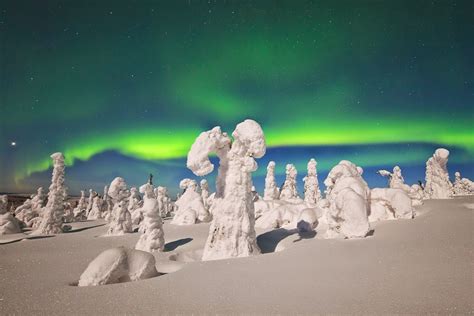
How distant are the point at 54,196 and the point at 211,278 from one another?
885 inches

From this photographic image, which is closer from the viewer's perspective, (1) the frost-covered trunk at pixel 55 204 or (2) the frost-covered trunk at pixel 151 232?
(2) the frost-covered trunk at pixel 151 232

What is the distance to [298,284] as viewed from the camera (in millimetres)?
5301

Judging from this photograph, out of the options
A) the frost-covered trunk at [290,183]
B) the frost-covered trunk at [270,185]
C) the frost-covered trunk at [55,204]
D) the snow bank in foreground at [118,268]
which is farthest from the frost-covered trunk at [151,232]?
the frost-covered trunk at [290,183]

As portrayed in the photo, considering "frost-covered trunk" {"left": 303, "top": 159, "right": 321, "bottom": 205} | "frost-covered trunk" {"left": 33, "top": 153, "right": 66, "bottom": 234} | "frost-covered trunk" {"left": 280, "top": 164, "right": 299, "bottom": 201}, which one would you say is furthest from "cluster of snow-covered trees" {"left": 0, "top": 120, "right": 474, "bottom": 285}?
"frost-covered trunk" {"left": 303, "top": 159, "right": 321, "bottom": 205}

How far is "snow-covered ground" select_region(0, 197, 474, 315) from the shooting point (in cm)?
424

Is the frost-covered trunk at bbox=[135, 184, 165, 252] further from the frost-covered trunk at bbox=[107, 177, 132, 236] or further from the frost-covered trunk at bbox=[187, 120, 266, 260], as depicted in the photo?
the frost-covered trunk at bbox=[107, 177, 132, 236]

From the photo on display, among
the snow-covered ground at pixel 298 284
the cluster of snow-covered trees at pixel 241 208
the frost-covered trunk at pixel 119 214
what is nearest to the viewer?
the snow-covered ground at pixel 298 284

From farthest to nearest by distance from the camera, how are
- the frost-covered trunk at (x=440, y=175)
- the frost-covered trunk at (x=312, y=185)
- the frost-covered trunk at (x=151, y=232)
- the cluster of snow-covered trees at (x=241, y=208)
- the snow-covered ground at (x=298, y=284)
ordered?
the frost-covered trunk at (x=312, y=185) < the frost-covered trunk at (x=440, y=175) < the frost-covered trunk at (x=151, y=232) < the cluster of snow-covered trees at (x=241, y=208) < the snow-covered ground at (x=298, y=284)

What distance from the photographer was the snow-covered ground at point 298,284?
13.9 ft

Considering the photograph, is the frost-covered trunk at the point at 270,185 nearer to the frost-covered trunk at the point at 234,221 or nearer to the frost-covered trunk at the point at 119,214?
the frost-covered trunk at the point at 119,214

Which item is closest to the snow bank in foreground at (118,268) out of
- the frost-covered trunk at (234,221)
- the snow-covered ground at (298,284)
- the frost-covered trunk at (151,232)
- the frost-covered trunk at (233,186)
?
the snow-covered ground at (298,284)

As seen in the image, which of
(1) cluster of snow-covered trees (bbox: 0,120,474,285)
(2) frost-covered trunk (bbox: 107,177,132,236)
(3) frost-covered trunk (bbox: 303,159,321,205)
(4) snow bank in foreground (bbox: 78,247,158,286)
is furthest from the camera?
(3) frost-covered trunk (bbox: 303,159,321,205)

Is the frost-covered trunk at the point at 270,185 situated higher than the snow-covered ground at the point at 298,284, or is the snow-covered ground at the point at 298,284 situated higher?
the frost-covered trunk at the point at 270,185

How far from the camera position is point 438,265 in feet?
19.2
